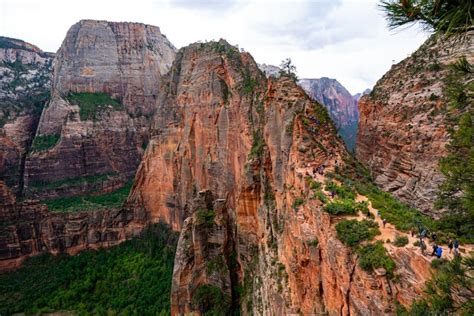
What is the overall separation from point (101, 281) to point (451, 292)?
155 feet

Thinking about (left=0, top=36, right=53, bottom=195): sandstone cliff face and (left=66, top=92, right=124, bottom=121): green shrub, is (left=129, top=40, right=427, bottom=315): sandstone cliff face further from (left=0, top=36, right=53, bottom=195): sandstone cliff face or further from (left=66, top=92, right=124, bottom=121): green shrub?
(left=0, top=36, right=53, bottom=195): sandstone cliff face

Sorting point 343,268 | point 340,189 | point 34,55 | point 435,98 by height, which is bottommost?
point 343,268

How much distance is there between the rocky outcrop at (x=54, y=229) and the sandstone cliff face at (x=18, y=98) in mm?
17891

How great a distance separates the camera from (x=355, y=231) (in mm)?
12766

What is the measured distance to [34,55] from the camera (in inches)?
3821

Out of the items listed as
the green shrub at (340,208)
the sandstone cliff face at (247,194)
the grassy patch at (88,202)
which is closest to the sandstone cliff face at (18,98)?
the grassy patch at (88,202)

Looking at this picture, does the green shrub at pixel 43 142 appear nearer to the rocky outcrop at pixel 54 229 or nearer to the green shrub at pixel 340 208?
the rocky outcrop at pixel 54 229

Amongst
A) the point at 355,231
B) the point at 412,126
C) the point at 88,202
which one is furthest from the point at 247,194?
the point at 88,202

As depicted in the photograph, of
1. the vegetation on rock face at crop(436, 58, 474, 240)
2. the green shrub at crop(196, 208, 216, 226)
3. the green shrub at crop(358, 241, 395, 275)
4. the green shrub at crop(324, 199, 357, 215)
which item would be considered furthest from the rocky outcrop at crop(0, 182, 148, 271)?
the vegetation on rock face at crop(436, 58, 474, 240)

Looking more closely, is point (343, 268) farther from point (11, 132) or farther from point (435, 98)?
point (11, 132)

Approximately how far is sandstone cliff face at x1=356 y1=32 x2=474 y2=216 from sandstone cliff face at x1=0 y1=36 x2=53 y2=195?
227ft

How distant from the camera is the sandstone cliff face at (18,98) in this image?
68.0 metres

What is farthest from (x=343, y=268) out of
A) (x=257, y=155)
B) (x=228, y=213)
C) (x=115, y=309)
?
(x=115, y=309)

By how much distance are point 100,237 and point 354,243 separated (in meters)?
51.8
